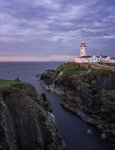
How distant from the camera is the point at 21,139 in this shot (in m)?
42.2

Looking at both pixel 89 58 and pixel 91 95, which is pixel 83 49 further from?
pixel 91 95

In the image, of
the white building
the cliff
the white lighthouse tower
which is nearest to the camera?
the cliff

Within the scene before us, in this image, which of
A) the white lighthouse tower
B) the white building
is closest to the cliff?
the white building

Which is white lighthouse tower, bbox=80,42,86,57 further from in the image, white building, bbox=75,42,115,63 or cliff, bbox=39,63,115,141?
cliff, bbox=39,63,115,141

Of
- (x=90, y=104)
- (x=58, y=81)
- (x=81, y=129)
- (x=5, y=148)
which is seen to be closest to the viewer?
(x=5, y=148)

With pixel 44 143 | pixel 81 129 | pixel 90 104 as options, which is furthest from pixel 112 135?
pixel 44 143

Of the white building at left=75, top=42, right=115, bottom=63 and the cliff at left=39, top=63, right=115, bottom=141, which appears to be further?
the white building at left=75, top=42, right=115, bottom=63

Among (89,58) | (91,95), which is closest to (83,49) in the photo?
(89,58)

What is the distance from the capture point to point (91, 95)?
3396 inches

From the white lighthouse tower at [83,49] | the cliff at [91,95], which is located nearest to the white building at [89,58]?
the white lighthouse tower at [83,49]

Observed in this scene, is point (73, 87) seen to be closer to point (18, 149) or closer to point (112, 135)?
point (112, 135)

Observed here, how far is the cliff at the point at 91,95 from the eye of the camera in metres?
69.7

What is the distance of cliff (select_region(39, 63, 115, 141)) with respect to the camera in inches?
2744

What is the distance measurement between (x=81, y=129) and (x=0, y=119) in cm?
3531
